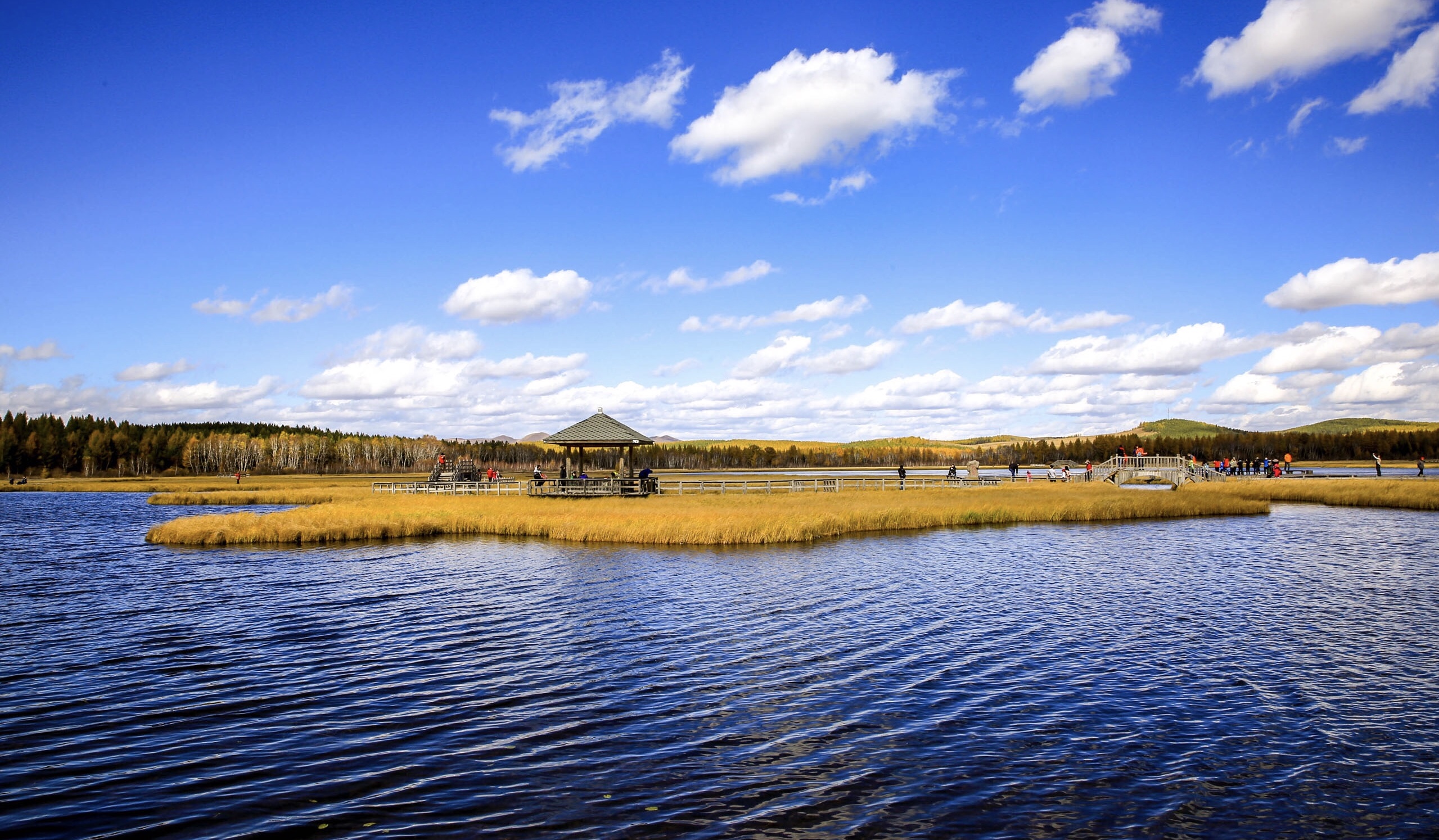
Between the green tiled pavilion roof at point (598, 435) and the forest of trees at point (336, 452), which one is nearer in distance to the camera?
the green tiled pavilion roof at point (598, 435)

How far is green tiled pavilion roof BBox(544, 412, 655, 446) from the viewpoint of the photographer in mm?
48062

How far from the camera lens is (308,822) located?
329 inches

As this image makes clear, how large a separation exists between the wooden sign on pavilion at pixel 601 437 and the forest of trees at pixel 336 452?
9508 centimetres

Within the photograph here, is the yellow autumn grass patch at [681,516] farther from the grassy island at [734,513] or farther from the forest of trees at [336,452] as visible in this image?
the forest of trees at [336,452]

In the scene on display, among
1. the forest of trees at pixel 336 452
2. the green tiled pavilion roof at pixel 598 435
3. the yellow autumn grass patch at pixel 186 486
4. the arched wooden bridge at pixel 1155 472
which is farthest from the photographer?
the forest of trees at pixel 336 452

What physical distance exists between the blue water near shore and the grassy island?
29.9 ft

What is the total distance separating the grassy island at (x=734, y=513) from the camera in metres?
34.0

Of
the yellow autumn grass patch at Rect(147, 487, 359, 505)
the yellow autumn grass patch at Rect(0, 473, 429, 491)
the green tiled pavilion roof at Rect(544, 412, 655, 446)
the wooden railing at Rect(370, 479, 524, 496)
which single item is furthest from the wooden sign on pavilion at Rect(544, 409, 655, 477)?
the yellow autumn grass patch at Rect(0, 473, 429, 491)

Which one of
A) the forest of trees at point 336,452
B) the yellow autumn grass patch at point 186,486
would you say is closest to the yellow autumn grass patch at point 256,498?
the yellow autumn grass patch at point 186,486

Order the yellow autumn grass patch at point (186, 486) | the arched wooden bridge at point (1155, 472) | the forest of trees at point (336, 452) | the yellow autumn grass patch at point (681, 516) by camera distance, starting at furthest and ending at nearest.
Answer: the forest of trees at point (336, 452)
the yellow autumn grass patch at point (186, 486)
the arched wooden bridge at point (1155, 472)
the yellow autumn grass patch at point (681, 516)

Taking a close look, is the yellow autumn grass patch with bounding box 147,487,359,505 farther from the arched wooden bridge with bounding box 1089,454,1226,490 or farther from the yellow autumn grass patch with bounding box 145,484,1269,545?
the arched wooden bridge with bounding box 1089,454,1226,490

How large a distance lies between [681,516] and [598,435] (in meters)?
14.7

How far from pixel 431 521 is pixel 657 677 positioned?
26739 mm

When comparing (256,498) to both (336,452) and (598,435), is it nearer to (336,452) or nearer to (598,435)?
(598,435)
